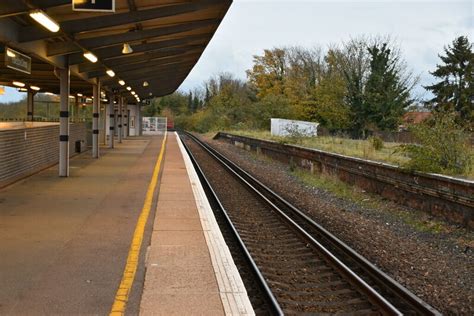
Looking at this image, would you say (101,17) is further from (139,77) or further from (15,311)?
(139,77)

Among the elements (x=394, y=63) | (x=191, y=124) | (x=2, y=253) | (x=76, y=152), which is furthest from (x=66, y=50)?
(x=191, y=124)

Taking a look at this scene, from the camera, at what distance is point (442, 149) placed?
1272cm

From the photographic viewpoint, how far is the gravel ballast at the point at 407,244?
684 centimetres

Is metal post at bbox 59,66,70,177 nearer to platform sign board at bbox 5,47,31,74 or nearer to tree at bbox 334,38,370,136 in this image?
platform sign board at bbox 5,47,31,74

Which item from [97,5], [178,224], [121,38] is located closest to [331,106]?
[121,38]

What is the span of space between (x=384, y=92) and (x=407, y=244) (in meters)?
40.5

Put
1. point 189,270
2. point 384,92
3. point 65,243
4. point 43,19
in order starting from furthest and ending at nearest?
point 384,92, point 43,19, point 65,243, point 189,270

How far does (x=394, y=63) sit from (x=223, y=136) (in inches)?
735

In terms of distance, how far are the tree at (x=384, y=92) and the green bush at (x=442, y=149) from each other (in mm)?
34215

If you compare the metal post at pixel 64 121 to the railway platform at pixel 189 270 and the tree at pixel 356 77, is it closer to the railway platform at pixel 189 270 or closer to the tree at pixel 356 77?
the railway platform at pixel 189 270

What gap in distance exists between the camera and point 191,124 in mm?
98125

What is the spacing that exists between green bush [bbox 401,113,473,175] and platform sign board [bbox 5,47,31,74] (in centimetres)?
953

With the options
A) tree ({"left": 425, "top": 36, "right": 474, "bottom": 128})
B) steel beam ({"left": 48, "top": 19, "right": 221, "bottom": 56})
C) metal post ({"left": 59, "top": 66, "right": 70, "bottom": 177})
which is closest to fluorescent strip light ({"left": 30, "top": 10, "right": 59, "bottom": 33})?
steel beam ({"left": 48, "top": 19, "right": 221, "bottom": 56})

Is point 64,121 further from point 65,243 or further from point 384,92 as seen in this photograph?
point 384,92
